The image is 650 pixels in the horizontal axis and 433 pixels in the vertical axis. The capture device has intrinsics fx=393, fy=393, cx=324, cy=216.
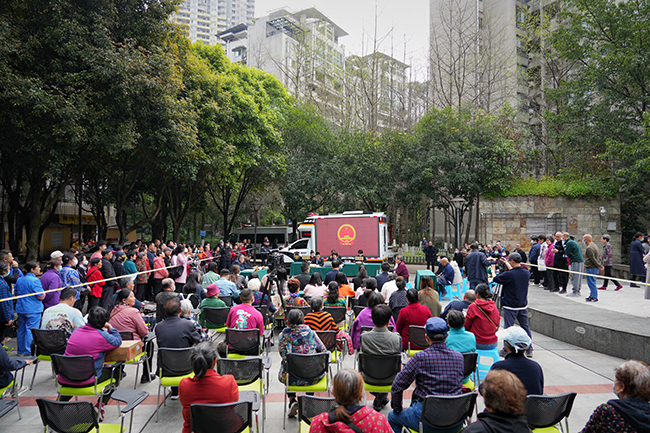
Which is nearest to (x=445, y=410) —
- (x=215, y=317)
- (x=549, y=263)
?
(x=215, y=317)

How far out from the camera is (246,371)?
466 cm

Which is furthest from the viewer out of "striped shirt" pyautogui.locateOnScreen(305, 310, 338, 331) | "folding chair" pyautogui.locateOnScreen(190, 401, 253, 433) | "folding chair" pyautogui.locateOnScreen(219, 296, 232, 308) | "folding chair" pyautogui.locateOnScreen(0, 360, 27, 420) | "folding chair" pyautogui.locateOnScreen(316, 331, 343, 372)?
"folding chair" pyautogui.locateOnScreen(219, 296, 232, 308)

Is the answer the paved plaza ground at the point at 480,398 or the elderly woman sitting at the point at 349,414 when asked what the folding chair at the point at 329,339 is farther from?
the elderly woman sitting at the point at 349,414

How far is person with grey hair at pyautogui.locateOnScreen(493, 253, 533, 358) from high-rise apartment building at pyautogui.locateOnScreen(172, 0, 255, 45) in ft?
437

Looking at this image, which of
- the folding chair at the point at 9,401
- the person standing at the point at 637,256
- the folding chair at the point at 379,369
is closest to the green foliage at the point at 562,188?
the person standing at the point at 637,256

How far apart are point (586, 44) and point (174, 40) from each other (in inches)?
748

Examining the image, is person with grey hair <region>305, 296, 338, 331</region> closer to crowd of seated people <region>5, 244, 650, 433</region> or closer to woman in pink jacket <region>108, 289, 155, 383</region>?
crowd of seated people <region>5, 244, 650, 433</region>

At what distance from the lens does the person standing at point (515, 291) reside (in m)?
7.05

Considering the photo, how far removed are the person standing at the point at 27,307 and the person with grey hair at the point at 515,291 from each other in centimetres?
827

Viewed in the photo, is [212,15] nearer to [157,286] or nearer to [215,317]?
[157,286]

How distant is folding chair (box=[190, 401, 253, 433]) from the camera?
129 inches

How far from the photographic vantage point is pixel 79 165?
54.1 feet

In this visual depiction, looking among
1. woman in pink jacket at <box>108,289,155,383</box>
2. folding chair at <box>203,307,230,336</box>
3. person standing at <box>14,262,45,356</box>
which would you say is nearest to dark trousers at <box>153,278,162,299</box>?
person standing at <box>14,262,45,356</box>

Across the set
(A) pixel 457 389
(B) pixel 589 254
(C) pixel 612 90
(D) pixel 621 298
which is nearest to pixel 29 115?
(A) pixel 457 389
